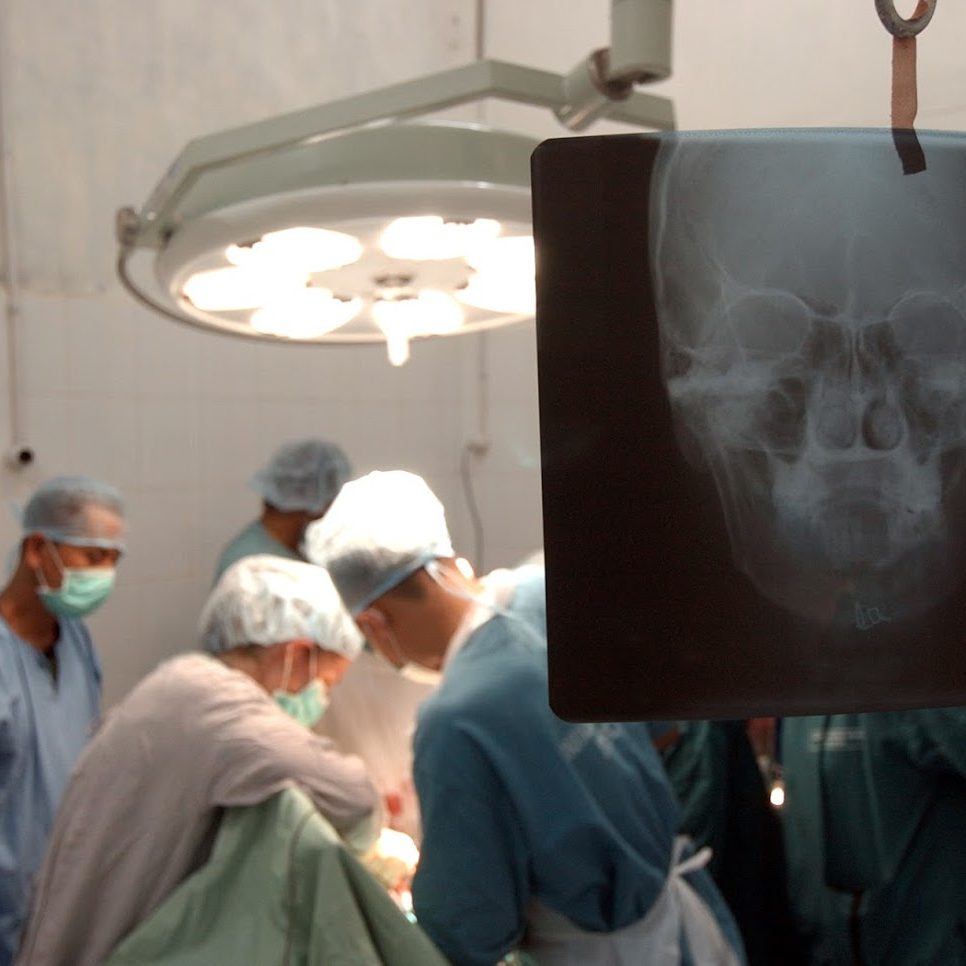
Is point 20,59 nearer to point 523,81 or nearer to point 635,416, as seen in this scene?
point 523,81

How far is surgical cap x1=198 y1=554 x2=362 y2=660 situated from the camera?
1.65 m

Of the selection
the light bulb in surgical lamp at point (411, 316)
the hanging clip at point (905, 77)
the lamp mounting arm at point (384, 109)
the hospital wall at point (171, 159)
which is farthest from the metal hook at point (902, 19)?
the hospital wall at point (171, 159)

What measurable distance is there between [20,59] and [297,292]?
1.76m

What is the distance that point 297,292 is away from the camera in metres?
1.02

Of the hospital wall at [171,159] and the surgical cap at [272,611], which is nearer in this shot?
the surgical cap at [272,611]

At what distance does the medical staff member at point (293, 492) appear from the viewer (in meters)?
2.58

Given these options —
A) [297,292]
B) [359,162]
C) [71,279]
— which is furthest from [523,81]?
[71,279]

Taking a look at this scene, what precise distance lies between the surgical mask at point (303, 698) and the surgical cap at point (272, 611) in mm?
52

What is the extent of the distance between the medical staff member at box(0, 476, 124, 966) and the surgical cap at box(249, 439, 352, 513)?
23.4 inches

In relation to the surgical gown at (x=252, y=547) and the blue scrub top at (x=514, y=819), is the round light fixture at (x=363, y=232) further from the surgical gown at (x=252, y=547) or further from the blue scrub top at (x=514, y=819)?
the surgical gown at (x=252, y=547)

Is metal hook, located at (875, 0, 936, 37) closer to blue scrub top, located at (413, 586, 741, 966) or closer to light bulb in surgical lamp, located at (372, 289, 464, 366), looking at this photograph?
light bulb in surgical lamp, located at (372, 289, 464, 366)

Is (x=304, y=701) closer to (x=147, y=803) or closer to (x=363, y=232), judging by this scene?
(x=147, y=803)

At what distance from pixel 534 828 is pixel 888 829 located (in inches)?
27.6

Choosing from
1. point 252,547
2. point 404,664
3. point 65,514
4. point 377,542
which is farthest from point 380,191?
point 252,547
